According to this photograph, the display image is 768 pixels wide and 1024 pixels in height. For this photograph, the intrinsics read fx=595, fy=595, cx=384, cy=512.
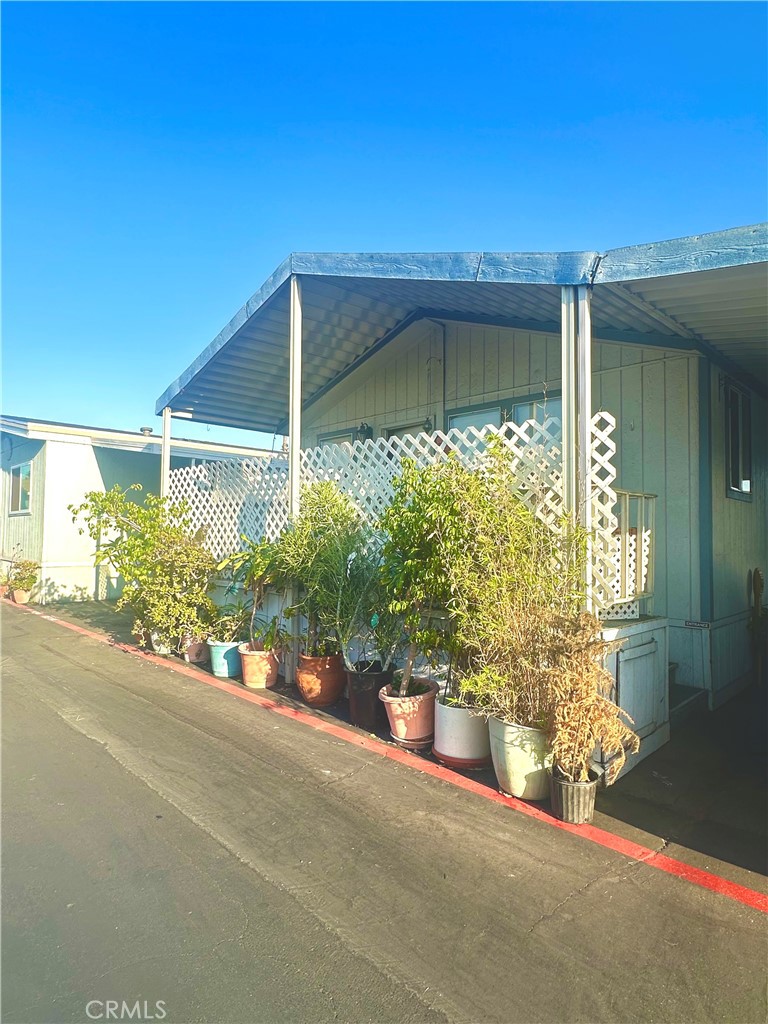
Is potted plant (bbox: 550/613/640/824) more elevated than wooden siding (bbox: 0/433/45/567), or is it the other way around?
wooden siding (bbox: 0/433/45/567)

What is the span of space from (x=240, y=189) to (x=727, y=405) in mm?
7934

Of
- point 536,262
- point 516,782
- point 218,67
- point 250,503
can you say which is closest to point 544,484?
point 536,262

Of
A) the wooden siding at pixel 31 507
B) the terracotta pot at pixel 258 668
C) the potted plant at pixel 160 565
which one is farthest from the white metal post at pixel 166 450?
the wooden siding at pixel 31 507

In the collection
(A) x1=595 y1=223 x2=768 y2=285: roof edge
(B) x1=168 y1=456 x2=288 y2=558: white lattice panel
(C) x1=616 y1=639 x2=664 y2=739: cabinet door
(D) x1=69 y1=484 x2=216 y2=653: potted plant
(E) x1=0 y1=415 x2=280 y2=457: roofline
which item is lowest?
(C) x1=616 y1=639 x2=664 y2=739: cabinet door

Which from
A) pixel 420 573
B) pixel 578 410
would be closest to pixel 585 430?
pixel 578 410

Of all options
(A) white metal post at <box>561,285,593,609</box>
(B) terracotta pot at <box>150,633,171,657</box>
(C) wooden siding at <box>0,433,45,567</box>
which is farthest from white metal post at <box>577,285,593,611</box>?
(C) wooden siding at <box>0,433,45,567</box>

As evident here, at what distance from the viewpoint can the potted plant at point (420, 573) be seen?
438 centimetres

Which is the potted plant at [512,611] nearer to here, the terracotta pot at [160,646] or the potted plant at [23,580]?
the terracotta pot at [160,646]

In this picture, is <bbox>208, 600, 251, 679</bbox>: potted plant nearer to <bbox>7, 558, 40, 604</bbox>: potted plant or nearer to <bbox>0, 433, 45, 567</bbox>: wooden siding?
<bbox>7, 558, 40, 604</bbox>: potted plant

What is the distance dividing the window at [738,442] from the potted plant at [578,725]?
13.2ft

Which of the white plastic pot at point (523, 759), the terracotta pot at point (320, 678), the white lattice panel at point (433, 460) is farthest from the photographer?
the terracotta pot at point (320, 678)

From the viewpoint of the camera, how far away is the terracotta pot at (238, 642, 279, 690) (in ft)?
21.6

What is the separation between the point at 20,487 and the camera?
14484mm

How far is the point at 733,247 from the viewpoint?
3.67 m
